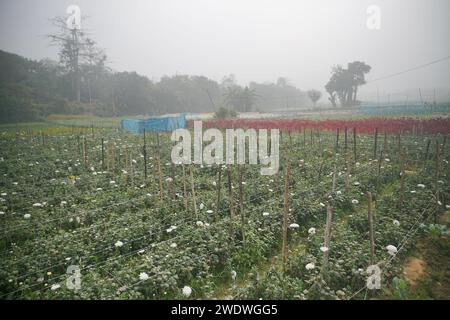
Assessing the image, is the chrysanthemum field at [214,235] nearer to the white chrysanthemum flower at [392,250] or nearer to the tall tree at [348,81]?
the white chrysanthemum flower at [392,250]

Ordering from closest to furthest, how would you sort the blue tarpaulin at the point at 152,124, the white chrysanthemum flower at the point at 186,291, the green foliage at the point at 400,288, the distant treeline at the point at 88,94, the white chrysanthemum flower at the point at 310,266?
the green foliage at the point at 400,288
the white chrysanthemum flower at the point at 186,291
the white chrysanthemum flower at the point at 310,266
the blue tarpaulin at the point at 152,124
the distant treeline at the point at 88,94

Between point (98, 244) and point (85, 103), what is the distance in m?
48.7

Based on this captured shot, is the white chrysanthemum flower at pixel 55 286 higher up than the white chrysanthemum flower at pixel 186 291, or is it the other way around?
the white chrysanthemum flower at pixel 55 286

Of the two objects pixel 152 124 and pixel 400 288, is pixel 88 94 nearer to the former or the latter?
pixel 152 124

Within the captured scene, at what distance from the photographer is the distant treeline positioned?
40.0 meters

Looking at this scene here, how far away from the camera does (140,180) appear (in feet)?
29.5

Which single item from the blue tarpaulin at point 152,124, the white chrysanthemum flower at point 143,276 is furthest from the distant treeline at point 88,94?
the white chrysanthemum flower at point 143,276

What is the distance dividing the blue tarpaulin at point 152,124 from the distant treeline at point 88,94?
15638mm

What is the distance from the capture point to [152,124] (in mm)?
23422

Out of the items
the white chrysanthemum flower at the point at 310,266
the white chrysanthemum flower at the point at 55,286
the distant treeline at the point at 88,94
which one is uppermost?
the distant treeline at the point at 88,94

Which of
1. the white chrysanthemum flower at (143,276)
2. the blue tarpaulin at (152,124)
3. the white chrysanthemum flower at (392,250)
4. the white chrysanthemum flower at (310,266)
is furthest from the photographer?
the blue tarpaulin at (152,124)

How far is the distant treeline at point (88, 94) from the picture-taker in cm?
3997

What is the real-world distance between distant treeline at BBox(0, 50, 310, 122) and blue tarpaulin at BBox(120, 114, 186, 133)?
15.6m
